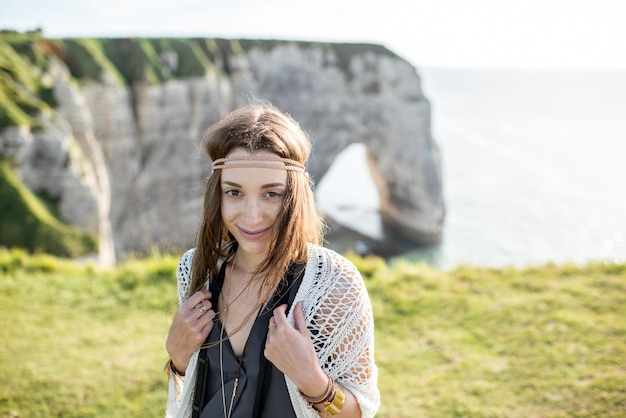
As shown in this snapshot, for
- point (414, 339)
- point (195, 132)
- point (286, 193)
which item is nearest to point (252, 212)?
point (286, 193)

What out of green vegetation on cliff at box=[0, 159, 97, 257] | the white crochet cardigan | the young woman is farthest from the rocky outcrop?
the white crochet cardigan

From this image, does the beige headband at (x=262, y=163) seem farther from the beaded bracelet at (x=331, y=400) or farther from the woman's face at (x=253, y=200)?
the beaded bracelet at (x=331, y=400)

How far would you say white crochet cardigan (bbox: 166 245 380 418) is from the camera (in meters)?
2.05

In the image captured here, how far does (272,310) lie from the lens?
2.16m

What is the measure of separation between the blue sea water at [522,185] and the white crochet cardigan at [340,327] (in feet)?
23.5

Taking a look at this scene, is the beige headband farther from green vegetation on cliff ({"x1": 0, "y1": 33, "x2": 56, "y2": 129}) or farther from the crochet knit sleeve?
green vegetation on cliff ({"x1": 0, "y1": 33, "x2": 56, "y2": 129})

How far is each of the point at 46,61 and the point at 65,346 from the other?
2156 centimetres

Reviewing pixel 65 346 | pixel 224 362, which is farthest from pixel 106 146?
pixel 224 362

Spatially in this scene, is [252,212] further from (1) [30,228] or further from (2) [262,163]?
(1) [30,228]

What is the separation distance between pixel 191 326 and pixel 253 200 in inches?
26.3

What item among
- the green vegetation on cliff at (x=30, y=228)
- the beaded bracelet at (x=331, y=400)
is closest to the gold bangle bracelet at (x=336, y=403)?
the beaded bracelet at (x=331, y=400)

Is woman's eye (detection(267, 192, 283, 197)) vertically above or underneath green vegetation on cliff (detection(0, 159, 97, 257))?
above

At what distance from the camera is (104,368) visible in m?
5.48

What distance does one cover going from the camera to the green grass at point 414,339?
4.68m
